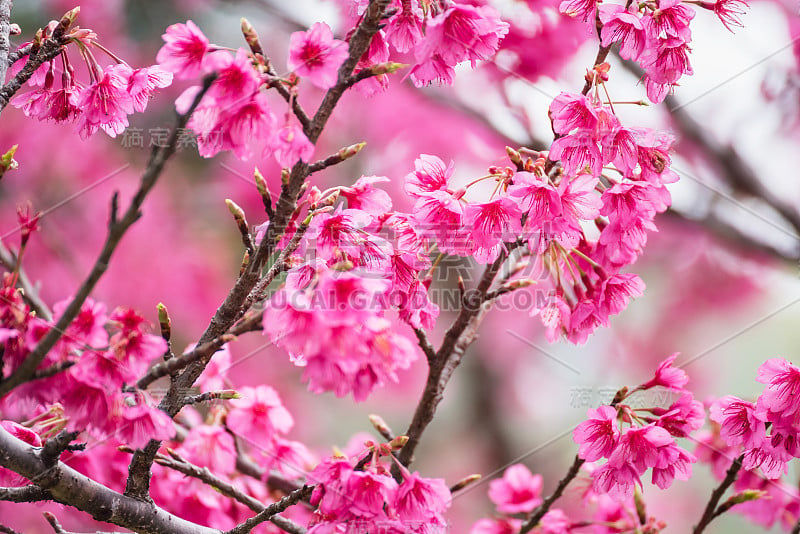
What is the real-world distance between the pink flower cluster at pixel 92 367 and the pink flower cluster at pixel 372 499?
0.68 ft

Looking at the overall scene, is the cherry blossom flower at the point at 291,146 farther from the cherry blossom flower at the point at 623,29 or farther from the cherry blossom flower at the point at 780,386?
the cherry blossom flower at the point at 780,386

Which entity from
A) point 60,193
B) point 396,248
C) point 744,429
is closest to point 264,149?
point 396,248

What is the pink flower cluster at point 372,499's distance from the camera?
0.76m

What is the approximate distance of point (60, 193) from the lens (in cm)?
242

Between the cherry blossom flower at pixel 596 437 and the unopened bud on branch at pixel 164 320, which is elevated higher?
the cherry blossom flower at pixel 596 437

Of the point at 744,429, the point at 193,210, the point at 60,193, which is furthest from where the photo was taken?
the point at 193,210

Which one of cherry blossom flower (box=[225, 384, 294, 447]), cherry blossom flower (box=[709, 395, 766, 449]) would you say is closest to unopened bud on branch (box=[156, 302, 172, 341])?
cherry blossom flower (box=[225, 384, 294, 447])

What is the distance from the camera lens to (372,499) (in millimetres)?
761

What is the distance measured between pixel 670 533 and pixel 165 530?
300 cm

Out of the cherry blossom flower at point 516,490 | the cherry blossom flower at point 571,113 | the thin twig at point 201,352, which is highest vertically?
the cherry blossom flower at point 571,113

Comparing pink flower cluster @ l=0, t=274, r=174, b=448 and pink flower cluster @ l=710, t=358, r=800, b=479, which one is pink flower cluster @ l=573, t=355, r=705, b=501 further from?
pink flower cluster @ l=0, t=274, r=174, b=448

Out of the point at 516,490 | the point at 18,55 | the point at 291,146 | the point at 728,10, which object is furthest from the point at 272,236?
the point at 516,490

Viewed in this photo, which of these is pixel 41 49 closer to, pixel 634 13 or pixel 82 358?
A: pixel 82 358

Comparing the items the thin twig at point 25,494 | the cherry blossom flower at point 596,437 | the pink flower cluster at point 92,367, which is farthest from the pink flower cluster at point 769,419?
the thin twig at point 25,494
